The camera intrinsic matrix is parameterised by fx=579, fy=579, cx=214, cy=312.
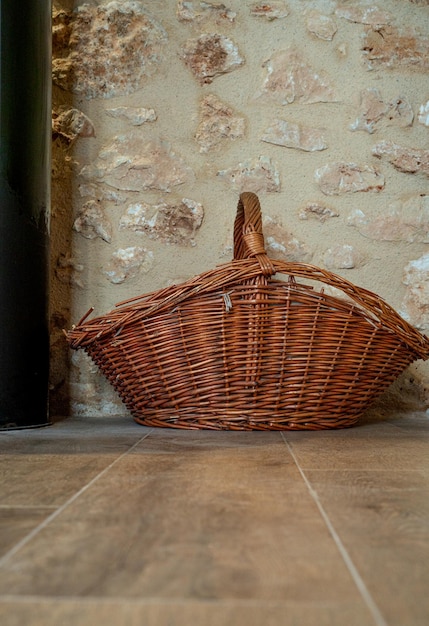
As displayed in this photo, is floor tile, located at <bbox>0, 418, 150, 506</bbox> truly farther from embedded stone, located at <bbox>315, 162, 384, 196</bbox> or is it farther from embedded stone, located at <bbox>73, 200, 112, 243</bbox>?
embedded stone, located at <bbox>315, 162, 384, 196</bbox>

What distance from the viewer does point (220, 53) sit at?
206cm

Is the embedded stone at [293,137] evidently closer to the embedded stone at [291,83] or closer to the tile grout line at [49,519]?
the embedded stone at [291,83]

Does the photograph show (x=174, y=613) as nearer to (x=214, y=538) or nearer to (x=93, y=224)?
(x=214, y=538)

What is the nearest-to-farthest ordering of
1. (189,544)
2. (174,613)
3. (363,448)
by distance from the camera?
(174,613) < (189,544) < (363,448)

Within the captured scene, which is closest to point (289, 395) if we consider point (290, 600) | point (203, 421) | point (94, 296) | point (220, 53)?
point (203, 421)

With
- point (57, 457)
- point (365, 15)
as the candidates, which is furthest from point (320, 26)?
point (57, 457)

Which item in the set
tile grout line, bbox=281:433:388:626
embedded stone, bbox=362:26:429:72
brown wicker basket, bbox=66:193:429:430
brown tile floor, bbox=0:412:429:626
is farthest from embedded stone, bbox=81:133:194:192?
tile grout line, bbox=281:433:388:626

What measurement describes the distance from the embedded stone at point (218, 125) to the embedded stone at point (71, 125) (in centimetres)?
39

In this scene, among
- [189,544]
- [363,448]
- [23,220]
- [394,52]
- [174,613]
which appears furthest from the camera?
[394,52]

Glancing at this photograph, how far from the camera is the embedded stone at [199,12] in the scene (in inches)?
81.1

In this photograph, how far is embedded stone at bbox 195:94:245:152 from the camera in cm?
204

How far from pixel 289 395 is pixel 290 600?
1.06m

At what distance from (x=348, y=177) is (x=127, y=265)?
823 mm

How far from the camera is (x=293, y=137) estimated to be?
203 centimetres
